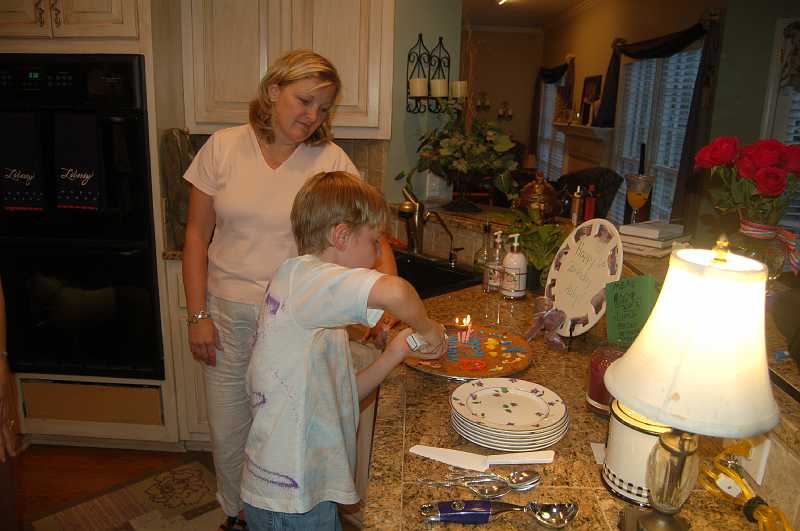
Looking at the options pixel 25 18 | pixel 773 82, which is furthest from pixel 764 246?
pixel 773 82

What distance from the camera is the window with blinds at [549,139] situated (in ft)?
30.0

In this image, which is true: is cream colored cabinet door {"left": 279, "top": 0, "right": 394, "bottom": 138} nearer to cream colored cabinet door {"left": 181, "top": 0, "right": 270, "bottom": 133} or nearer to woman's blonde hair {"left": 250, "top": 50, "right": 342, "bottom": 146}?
cream colored cabinet door {"left": 181, "top": 0, "right": 270, "bottom": 133}

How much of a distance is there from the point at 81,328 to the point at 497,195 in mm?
2328

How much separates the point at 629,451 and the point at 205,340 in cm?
122

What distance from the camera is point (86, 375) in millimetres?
2586

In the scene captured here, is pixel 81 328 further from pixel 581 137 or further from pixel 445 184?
pixel 581 137

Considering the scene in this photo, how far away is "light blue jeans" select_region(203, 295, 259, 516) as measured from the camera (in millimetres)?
1743

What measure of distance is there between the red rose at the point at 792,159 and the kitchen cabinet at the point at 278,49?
1.54m

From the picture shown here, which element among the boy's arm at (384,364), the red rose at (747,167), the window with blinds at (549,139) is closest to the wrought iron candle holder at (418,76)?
the red rose at (747,167)

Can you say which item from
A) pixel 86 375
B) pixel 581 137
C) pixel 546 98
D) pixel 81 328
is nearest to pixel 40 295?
pixel 81 328

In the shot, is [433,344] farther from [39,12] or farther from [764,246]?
[39,12]

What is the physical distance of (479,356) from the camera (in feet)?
4.83

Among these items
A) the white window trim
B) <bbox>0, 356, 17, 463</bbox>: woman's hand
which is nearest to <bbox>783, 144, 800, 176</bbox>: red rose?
<bbox>0, 356, 17, 463</bbox>: woman's hand

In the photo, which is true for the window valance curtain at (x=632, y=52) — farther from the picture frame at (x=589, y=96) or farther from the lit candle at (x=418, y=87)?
the lit candle at (x=418, y=87)
